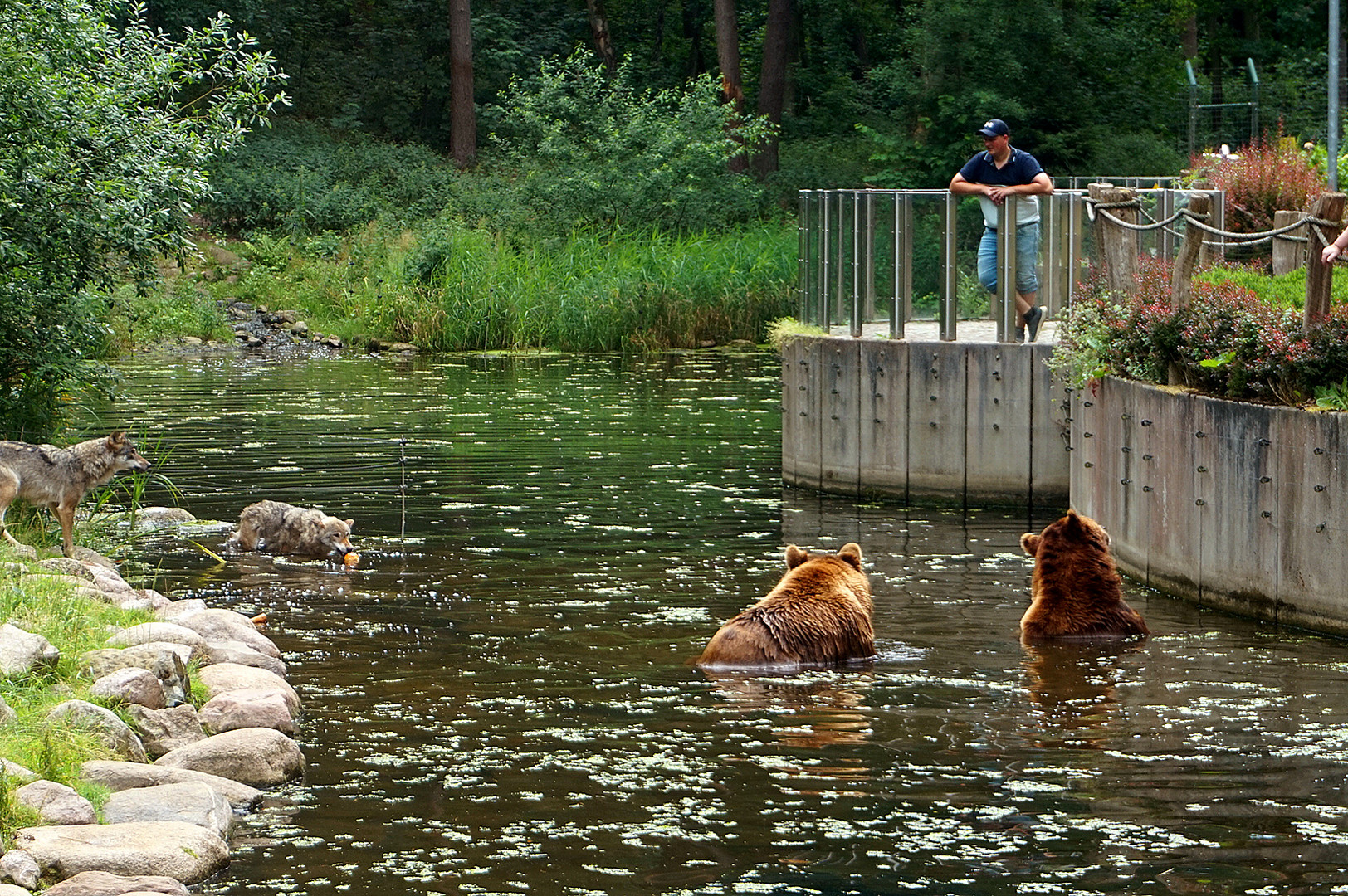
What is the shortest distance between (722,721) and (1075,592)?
2.74 metres

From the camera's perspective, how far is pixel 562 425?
855 inches

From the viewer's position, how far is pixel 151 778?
305 inches

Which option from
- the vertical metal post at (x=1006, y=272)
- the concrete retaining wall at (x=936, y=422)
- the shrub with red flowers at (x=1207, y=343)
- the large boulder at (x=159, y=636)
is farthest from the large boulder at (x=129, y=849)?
the vertical metal post at (x=1006, y=272)

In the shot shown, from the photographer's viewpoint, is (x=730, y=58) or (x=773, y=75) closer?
(x=730, y=58)

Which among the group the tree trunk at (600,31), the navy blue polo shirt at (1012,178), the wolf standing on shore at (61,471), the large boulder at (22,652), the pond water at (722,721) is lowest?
the pond water at (722,721)

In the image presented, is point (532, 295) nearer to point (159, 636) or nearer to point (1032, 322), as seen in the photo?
point (1032, 322)

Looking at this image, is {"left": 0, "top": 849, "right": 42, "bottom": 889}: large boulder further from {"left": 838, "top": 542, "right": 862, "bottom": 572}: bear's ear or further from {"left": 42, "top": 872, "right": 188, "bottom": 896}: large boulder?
{"left": 838, "top": 542, "right": 862, "bottom": 572}: bear's ear

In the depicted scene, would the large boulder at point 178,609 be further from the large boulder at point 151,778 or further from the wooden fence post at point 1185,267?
the wooden fence post at point 1185,267

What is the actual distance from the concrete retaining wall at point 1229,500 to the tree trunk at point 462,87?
113 ft

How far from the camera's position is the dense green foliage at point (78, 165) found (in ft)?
42.2

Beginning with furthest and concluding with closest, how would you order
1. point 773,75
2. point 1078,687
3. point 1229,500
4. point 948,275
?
point 773,75 → point 948,275 → point 1229,500 → point 1078,687

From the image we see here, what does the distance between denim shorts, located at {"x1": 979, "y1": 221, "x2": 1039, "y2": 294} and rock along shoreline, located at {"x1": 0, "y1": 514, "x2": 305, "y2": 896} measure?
818cm

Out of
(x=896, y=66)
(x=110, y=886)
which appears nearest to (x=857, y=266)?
(x=110, y=886)

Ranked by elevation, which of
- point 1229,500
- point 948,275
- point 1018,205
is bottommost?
point 1229,500
